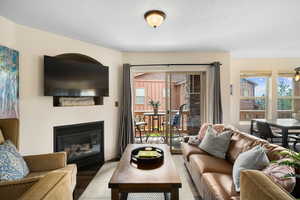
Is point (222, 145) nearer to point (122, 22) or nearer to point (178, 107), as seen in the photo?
point (178, 107)

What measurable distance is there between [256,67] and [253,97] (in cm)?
85

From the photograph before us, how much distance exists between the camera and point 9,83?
230cm

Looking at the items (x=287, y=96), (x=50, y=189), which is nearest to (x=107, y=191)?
(x=50, y=189)

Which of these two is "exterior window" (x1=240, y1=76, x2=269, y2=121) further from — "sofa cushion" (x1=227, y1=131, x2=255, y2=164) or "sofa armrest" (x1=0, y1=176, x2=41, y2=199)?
"sofa armrest" (x1=0, y1=176, x2=41, y2=199)

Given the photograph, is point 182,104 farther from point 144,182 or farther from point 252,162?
point 144,182

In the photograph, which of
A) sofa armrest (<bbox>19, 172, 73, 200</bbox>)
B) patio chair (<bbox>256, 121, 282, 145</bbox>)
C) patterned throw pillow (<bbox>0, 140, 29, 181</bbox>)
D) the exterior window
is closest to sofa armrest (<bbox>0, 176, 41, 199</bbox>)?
sofa armrest (<bbox>19, 172, 73, 200</bbox>)

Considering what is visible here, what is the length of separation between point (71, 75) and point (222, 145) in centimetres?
280

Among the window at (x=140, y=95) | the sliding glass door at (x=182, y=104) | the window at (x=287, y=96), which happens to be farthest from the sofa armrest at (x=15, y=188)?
the window at (x=140, y=95)

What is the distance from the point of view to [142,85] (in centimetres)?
749

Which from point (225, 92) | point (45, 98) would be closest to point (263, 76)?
point (225, 92)

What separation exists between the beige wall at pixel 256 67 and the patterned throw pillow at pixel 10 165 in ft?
15.3

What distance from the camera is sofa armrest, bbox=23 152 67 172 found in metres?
1.96

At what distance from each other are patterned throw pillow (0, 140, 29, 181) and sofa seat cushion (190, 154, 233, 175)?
200 cm

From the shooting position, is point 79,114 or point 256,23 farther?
point 79,114
